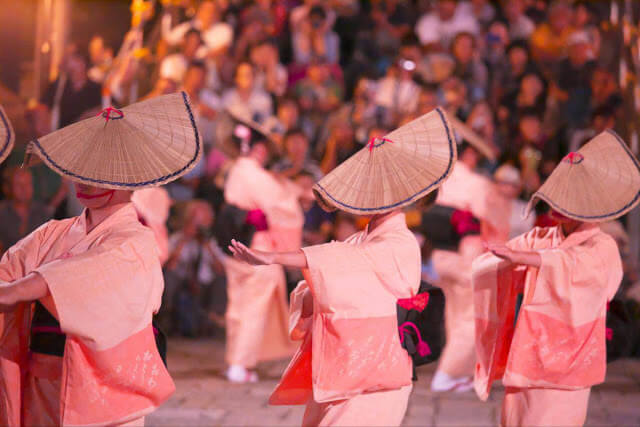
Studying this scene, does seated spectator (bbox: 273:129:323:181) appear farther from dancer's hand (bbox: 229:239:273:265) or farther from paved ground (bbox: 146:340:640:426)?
dancer's hand (bbox: 229:239:273:265)

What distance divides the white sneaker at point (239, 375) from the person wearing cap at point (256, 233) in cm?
3

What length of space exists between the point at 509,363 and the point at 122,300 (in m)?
1.90

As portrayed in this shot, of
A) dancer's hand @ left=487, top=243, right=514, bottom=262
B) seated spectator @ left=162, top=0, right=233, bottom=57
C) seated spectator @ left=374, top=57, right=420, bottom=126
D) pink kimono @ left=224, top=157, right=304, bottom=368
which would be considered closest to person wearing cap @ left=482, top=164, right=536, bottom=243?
pink kimono @ left=224, top=157, right=304, bottom=368

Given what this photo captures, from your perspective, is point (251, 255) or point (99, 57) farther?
point (99, 57)

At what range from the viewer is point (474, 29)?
10414 mm

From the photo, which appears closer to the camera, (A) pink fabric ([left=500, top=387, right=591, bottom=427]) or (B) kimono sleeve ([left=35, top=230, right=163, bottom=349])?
(B) kimono sleeve ([left=35, top=230, right=163, bottom=349])

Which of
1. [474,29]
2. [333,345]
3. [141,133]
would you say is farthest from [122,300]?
[474,29]

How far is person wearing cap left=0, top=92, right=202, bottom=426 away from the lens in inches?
124

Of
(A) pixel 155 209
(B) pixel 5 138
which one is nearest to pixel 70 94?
(A) pixel 155 209

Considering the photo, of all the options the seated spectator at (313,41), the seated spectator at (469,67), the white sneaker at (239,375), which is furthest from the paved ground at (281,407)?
the seated spectator at (313,41)

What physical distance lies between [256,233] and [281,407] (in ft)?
5.31

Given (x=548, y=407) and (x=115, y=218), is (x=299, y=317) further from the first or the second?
(x=548, y=407)

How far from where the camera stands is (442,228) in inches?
293

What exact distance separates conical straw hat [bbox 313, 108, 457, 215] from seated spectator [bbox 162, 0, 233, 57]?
627 centimetres
